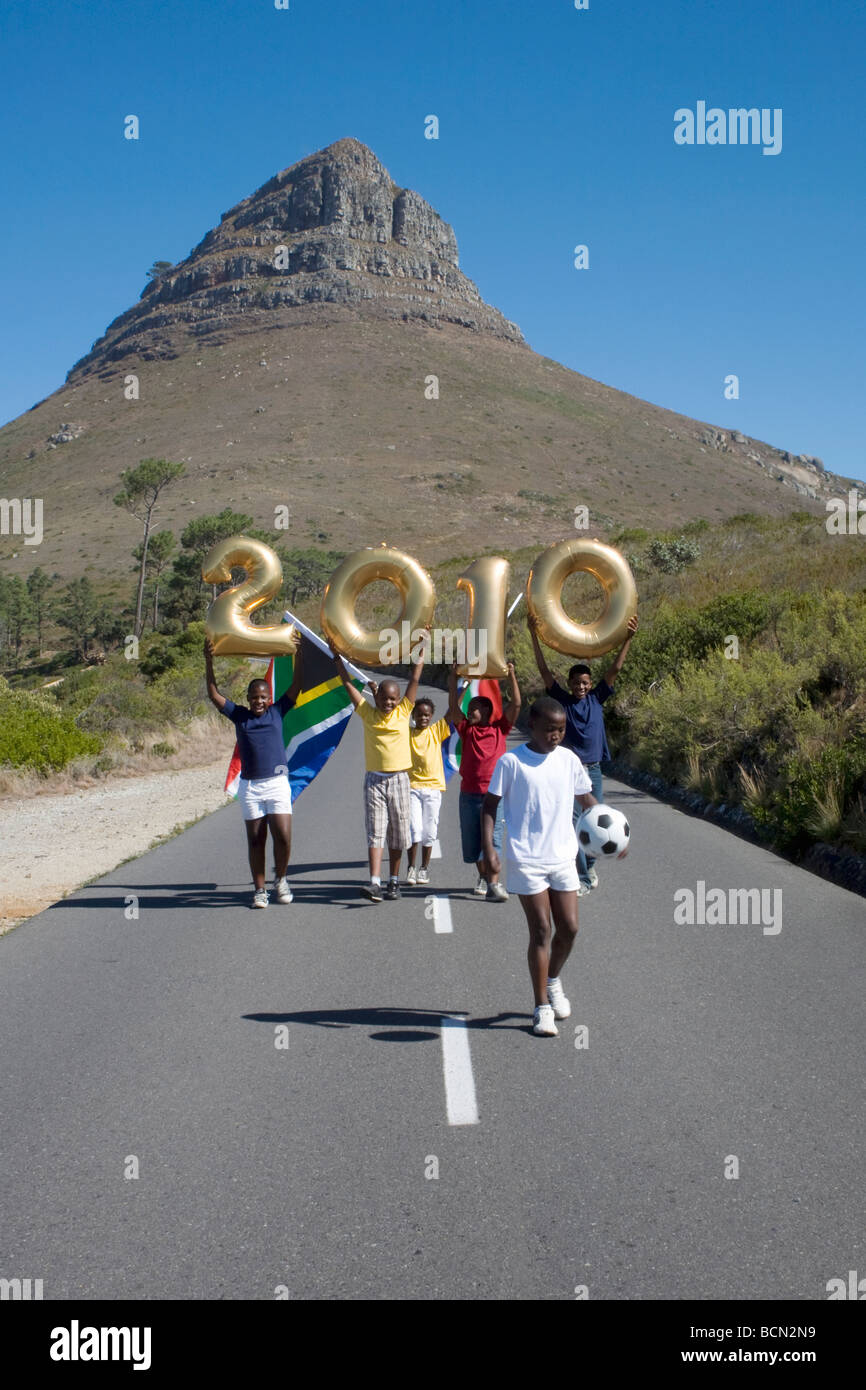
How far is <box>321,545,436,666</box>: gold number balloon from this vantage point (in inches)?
316

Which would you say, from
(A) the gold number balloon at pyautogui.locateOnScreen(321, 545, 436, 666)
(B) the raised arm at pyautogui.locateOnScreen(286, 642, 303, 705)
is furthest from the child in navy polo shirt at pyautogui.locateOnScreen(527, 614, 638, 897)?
(B) the raised arm at pyautogui.locateOnScreen(286, 642, 303, 705)

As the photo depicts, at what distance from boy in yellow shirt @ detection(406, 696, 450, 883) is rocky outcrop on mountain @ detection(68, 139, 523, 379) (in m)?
130

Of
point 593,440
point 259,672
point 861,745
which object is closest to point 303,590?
point 259,672

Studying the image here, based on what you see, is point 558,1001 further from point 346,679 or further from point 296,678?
point 296,678

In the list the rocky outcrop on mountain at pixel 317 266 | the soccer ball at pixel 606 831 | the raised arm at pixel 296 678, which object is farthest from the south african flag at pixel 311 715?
the rocky outcrop on mountain at pixel 317 266

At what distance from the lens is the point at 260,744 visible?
9203mm

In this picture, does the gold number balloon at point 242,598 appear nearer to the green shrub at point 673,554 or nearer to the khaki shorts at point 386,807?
the khaki shorts at point 386,807

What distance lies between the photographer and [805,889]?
31.7 ft

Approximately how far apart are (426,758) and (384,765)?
1.05m

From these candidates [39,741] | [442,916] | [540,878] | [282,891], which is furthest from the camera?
[39,741]

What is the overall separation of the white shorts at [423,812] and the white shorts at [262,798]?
52.7 inches

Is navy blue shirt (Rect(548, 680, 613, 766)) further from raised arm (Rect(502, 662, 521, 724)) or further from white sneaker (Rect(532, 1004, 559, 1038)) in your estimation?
white sneaker (Rect(532, 1004, 559, 1038))

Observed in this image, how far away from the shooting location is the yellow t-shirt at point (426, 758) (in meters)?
10.3

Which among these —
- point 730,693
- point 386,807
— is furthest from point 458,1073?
point 730,693
